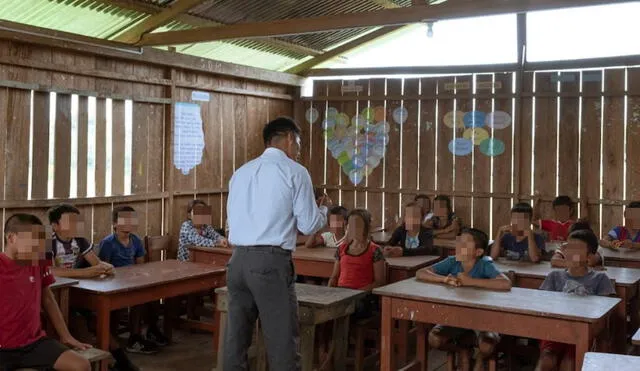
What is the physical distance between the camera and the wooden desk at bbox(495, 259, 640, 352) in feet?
16.7

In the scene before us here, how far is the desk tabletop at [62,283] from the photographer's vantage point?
4.70 metres

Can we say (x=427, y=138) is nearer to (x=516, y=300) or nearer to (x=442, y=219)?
(x=442, y=219)

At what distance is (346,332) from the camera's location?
5.14 metres

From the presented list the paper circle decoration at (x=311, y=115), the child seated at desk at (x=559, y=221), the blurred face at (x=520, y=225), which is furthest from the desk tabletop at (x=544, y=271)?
the paper circle decoration at (x=311, y=115)

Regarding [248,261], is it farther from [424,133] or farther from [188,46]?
[424,133]

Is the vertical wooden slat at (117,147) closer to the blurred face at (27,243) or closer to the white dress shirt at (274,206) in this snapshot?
the blurred face at (27,243)

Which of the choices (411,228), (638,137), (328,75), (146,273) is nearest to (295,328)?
(146,273)

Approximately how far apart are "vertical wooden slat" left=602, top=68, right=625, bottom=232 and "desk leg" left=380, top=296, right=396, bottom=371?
463cm

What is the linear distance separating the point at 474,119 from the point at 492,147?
1.47 ft

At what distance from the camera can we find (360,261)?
19.0ft

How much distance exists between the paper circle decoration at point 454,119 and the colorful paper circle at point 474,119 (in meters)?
0.04

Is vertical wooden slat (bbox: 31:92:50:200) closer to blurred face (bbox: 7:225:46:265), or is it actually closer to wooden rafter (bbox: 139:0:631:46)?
wooden rafter (bbox: 139:0:631:46)

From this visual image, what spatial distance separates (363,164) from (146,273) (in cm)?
491

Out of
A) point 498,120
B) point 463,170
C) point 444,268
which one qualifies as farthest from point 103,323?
point 498,120
